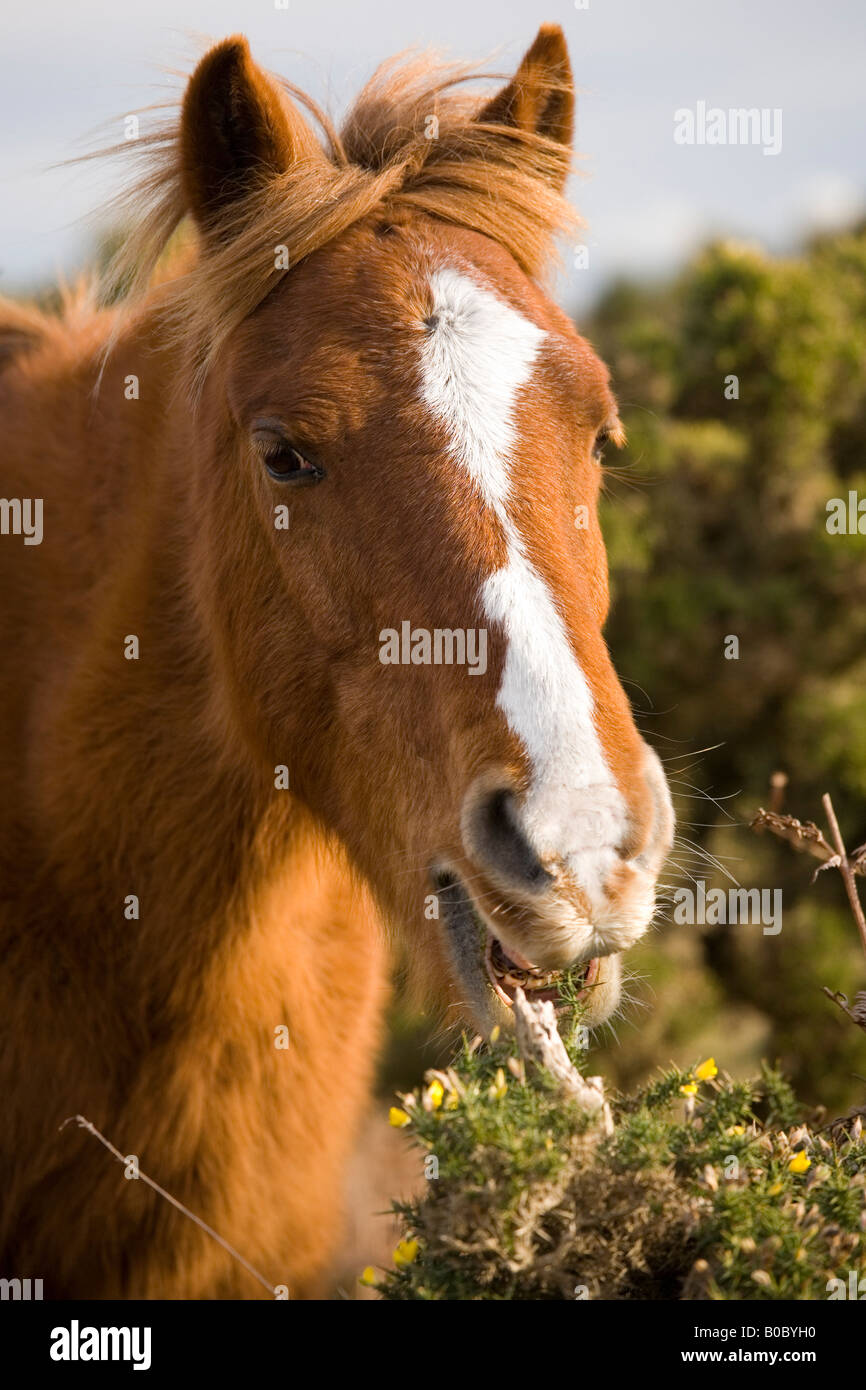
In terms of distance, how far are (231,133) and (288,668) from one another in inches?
53.6

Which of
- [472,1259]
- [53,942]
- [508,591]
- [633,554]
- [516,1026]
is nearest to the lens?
[472,1259]

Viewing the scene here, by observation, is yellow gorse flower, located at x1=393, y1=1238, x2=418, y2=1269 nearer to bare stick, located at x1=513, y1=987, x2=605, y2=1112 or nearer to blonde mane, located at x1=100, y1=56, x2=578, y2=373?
bare stick, located at x1=513, y1=987, x2=605, y2=1112

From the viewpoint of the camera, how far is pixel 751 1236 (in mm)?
1973

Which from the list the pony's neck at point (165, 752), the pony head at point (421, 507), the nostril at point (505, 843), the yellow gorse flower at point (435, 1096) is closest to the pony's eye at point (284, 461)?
the pony head at point (421, 507)

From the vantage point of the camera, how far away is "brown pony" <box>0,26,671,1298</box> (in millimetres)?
2434

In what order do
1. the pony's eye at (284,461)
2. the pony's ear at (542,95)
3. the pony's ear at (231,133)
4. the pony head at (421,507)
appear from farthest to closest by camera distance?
the pony's ear at (542,95) → the pony's ear at (231,133) → the pony's eye at (284,461) → the pony head at (421,507)

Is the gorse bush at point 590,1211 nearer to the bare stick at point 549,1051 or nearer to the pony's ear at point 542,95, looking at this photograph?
the bare stick at point 549,1051

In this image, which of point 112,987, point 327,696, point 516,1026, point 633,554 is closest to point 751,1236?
point 516,1026

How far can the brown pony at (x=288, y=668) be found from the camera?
2.43 m

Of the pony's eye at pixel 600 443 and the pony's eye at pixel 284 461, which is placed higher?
the pony's eye at pixel 600 443

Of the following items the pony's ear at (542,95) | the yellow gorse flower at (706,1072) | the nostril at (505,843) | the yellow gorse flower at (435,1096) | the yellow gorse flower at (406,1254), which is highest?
the pony's ear at (542,95)
